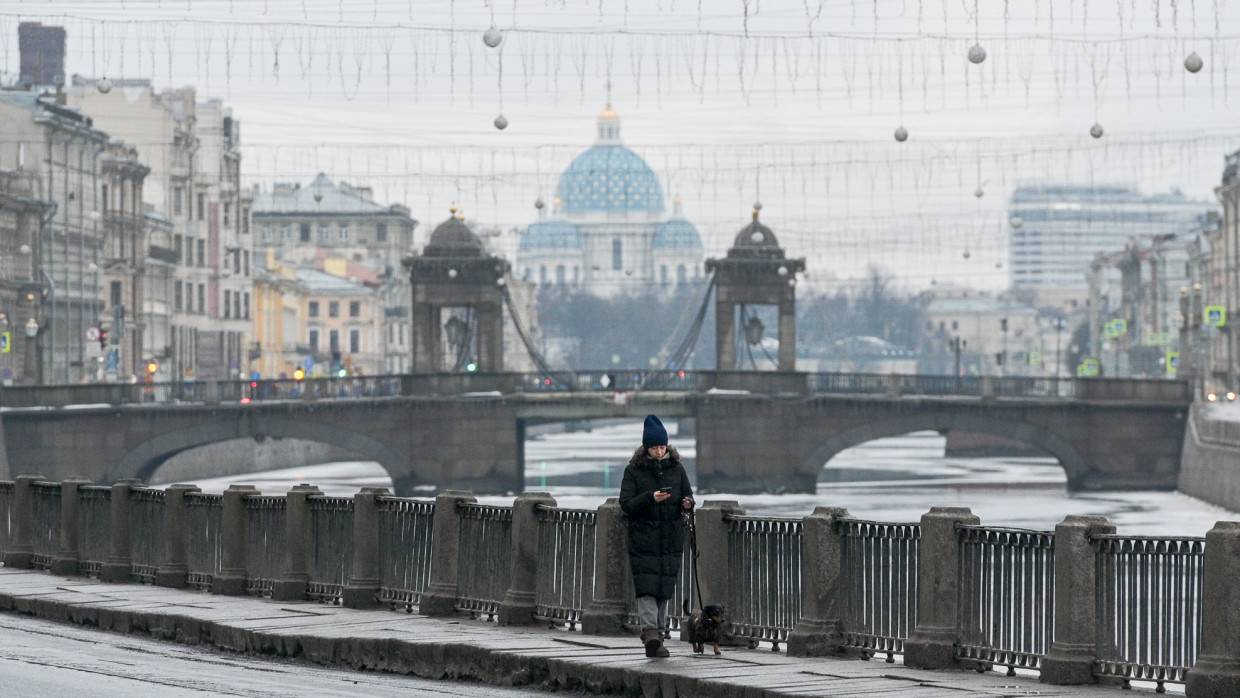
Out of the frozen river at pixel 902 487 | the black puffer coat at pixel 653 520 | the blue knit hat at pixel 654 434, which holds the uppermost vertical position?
the blue knit hat at pixel 654 434

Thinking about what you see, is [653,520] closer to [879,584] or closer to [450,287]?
[879,584]

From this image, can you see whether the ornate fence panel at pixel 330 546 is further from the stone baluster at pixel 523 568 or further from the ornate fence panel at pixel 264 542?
the stone baluster at pixel 523 568

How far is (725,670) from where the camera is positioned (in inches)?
763

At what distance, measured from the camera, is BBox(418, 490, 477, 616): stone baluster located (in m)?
24.3

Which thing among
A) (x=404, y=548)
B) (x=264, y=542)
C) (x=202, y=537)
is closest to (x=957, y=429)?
(x=202, y=537)

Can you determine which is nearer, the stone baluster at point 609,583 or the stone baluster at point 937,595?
the stone baluster at point 937,595

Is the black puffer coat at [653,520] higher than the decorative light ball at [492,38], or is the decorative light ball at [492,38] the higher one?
the decorative light ball at [492,38]

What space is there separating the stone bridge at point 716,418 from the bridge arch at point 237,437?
0.05 metres

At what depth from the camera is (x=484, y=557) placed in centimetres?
2400

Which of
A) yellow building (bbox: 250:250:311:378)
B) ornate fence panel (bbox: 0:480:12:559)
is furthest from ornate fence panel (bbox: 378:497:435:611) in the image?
yellow building (bbox: 250:250:311:378)

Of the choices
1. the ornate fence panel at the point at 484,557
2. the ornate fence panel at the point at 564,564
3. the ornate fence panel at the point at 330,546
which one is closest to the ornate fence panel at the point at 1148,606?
the ornate fence panel at the point at 564,564

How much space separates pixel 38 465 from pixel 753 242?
30108mm

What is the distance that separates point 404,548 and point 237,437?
66.5 meters

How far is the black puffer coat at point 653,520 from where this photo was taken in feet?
66.5
